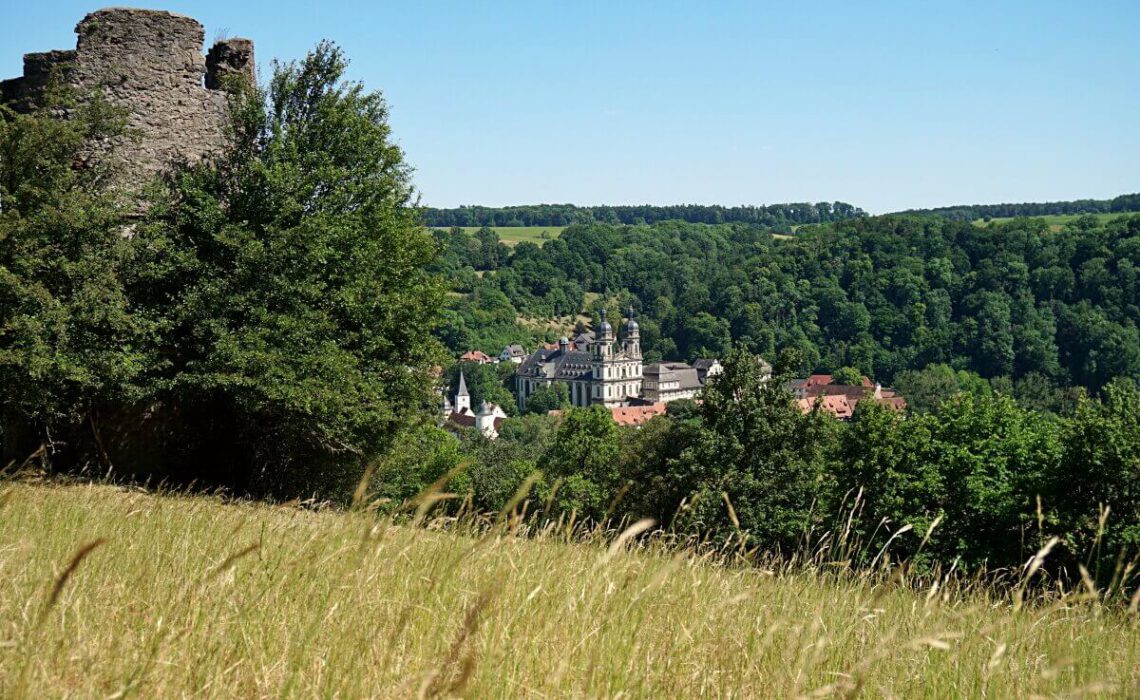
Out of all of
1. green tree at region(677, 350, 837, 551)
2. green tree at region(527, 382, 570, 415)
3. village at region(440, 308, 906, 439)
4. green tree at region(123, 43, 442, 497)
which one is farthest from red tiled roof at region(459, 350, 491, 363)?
green tree at region(123, 43, 442, 497)

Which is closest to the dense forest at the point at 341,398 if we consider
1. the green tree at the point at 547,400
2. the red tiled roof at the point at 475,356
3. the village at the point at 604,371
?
the green tree at the point at 547,400

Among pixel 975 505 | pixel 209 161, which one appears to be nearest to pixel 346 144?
pixel 209 161

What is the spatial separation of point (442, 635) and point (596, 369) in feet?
455

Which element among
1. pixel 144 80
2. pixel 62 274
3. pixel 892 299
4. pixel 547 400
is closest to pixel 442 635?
pixel 62 274

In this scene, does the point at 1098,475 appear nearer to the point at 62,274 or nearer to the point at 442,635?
the point at 62,274

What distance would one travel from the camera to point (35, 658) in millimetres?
2467

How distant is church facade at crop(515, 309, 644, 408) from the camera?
140125 millimetres

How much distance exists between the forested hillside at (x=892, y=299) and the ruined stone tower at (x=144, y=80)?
341 ft

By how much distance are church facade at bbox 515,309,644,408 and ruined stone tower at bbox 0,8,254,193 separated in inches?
4868

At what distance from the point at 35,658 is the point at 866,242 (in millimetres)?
156228

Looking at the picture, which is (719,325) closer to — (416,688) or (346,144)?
(346,144)

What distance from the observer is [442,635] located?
123 inches

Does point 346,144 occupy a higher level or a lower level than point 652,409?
higher

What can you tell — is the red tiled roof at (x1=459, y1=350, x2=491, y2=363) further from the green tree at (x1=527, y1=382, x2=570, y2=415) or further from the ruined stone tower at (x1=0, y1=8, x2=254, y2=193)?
the ruined stone tower at (x1=0, y1=8, x2=254, y2=193)
